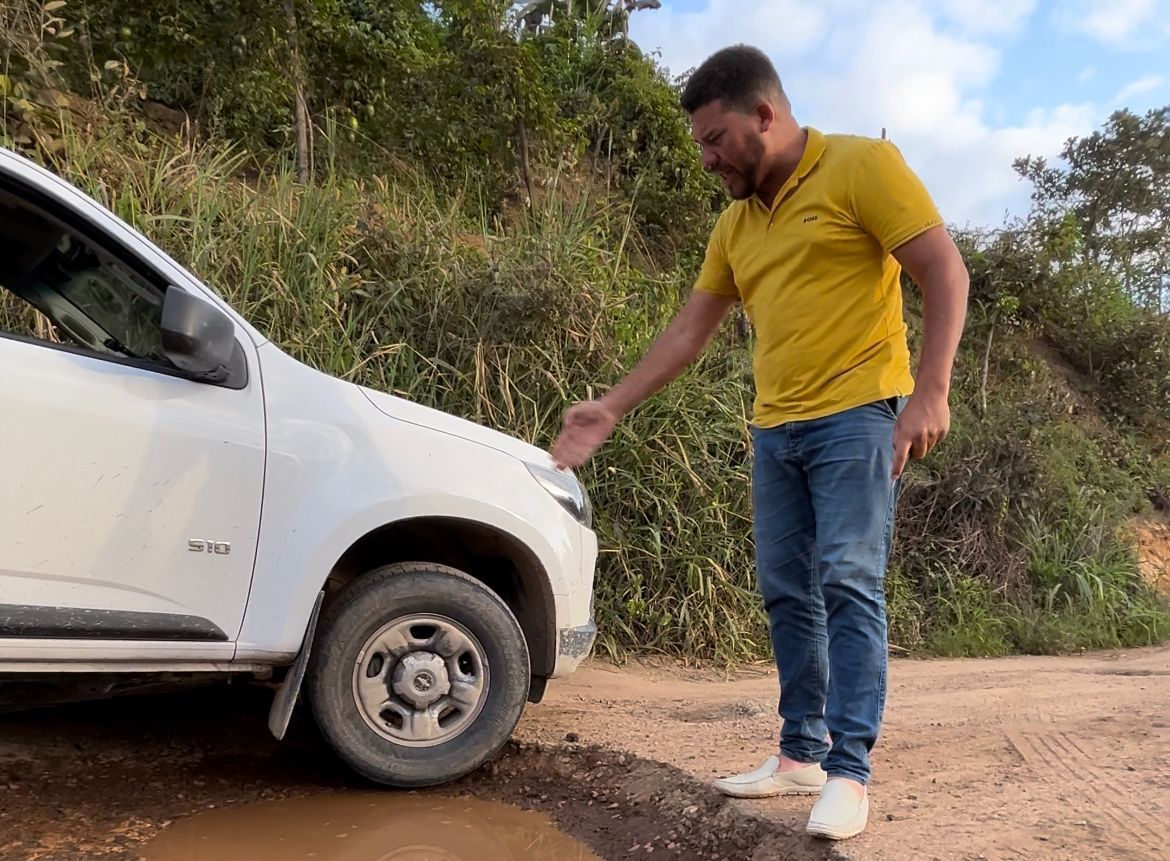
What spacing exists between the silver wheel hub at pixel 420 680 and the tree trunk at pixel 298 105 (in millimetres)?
4739

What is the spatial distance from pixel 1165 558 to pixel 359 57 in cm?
863

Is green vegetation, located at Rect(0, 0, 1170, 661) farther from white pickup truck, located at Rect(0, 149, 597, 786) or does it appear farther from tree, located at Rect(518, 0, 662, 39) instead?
white pickup truck, located at Rect(0, 149, 597, 786)

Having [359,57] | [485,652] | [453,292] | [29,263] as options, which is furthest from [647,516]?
[359,57]

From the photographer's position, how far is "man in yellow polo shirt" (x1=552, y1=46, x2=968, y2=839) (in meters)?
2.28

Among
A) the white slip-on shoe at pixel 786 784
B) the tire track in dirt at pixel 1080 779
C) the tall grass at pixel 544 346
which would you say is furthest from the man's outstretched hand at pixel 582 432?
the tall grass at pixel 544 346

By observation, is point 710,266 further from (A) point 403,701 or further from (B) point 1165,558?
(B) point 1165,558

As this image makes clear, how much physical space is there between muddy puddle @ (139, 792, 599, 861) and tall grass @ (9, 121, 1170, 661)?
8.26 ft

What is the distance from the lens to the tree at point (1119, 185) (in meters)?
13.5

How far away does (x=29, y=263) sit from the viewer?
10.3 feet

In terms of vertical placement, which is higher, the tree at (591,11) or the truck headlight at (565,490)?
the tree at (591,11)

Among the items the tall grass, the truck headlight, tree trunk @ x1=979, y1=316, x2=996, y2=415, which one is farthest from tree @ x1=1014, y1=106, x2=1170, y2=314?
the truck headlight

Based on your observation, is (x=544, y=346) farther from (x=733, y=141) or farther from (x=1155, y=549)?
(x=1155, y=549)

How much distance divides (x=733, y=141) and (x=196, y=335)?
1559mm

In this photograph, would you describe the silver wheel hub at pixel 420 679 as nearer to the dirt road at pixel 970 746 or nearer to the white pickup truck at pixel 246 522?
the white pickup truck at pixel 246 522
